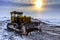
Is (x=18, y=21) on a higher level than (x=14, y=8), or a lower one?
lower

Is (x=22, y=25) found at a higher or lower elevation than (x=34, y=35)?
higher

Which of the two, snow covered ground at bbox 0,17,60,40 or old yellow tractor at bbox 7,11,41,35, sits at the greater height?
old yellow tractor at bbox 7,11,41,35

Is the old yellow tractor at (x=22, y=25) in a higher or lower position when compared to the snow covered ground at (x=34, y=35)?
higher

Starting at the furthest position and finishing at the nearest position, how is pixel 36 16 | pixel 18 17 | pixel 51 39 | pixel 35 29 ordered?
pixel 36 16
pixel 18 17
pixel 35 29
pixel 51 39

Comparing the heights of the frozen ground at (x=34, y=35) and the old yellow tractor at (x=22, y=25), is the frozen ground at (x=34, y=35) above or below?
below

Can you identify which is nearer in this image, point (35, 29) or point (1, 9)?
point (35, 29)

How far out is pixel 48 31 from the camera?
2.44 meters

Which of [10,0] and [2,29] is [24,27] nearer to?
[2,29]

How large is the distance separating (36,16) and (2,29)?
124 cm

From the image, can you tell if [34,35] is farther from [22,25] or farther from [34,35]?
[22,25]

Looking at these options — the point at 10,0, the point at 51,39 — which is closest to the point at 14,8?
the point at 10,0

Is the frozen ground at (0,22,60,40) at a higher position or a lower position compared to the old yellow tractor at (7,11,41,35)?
lower

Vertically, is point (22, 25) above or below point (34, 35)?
above

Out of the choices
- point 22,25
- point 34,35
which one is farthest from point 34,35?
point 22,25
